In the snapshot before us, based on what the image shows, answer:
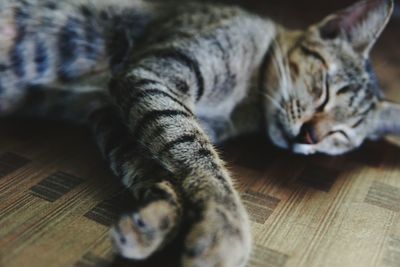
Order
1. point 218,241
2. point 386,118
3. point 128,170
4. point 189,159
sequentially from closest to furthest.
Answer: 1. point 218,241
2. point 189,159
3. point 128,170
4. point 386,118

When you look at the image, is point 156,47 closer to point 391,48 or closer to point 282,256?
point 282,256

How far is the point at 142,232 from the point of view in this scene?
87 cm

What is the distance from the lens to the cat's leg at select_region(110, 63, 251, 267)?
0.86 metres

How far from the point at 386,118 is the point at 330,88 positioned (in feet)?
0.87

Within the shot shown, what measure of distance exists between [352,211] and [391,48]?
176 cm

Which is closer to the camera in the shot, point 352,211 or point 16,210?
point 16,210

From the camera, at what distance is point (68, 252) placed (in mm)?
931

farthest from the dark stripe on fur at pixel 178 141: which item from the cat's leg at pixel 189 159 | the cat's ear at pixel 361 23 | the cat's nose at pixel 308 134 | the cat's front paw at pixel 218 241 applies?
the cat's ear at pixel 361 23

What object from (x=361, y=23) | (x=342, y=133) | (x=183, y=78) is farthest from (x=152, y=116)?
(x=361, y=23)

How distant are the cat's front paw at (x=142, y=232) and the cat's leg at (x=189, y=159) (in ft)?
0.18

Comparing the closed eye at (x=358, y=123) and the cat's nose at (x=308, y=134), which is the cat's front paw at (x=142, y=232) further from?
the closed eye at (x=358, y=123)

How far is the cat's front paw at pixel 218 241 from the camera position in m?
0.83

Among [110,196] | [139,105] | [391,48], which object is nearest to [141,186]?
[110,196]

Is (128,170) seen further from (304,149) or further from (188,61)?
(304,149)
